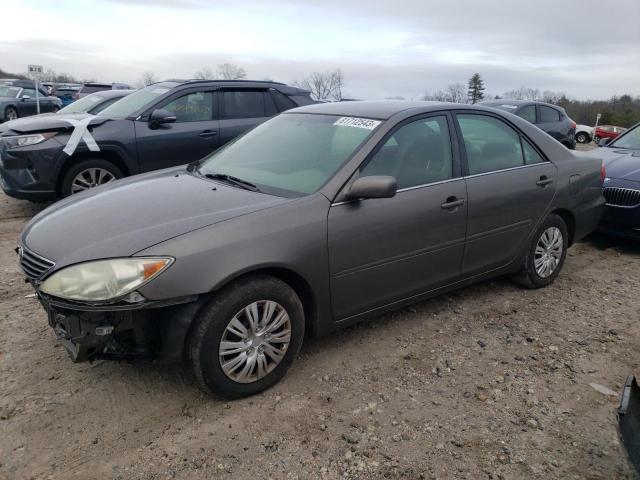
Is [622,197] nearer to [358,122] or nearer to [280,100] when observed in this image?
[358,122]

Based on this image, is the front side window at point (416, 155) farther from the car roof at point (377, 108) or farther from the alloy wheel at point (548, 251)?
the alloy wheel at point (548, 251)

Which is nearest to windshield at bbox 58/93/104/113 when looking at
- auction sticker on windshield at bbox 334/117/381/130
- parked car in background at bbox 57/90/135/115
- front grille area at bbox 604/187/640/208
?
parked car in background at bbox 57/90/135/115

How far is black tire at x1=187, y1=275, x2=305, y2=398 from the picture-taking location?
8.75 ft

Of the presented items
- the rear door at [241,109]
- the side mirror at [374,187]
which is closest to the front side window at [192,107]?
the rear door at [241,109]

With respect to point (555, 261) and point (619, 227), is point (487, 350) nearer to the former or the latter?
point (555, 261)

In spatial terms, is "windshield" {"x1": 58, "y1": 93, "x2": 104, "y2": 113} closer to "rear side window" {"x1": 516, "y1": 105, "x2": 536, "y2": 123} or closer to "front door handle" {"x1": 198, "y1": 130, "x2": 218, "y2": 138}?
"front door handle" {"x1": 198, "y1": 130, "x2": 218, "y2": 138}

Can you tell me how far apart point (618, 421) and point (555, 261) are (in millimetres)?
2740

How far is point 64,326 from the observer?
2.63 metres

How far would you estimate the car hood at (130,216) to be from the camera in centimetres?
266

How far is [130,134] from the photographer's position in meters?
6.52

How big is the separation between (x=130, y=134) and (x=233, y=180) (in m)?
3.65

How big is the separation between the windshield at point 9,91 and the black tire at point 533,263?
65.6 ft

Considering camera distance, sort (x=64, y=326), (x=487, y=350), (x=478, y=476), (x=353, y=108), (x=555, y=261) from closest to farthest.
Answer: (x=478, y=476)
(x=64, y=326)
(x=487, y=350)
(x=353, y=108)
(x=555, y=261)

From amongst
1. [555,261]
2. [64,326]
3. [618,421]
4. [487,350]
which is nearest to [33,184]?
[64,326]
